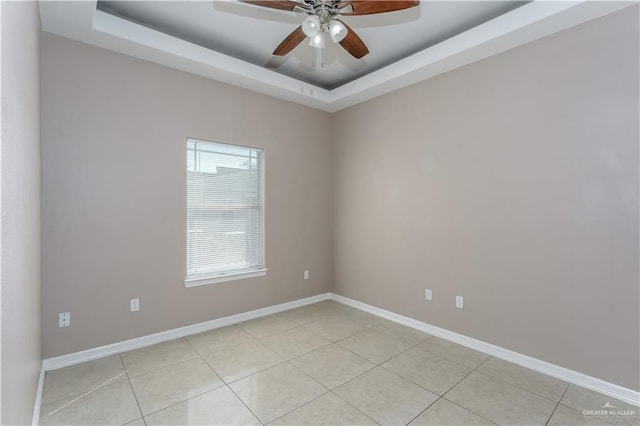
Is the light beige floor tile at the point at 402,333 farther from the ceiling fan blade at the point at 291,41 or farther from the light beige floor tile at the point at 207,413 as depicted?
the ceiling fan blade at the point at 291,41

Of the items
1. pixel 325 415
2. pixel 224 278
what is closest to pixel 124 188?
pixel 224 278

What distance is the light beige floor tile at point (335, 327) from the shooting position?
10.5ft

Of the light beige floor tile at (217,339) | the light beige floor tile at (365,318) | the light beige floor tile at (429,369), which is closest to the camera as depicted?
the light beige floor tile at (429,369)

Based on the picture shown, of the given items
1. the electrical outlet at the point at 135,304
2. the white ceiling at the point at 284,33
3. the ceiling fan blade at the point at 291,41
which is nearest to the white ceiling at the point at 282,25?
the white ceiling at the point at 284,33

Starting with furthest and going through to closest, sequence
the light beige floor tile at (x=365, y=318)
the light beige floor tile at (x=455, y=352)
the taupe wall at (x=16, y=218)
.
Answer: the light beige floor tile at (x=365, y=318) < the light beige floor tile at (x=455, y=352) < the taupe wall at (x=16, y=218)

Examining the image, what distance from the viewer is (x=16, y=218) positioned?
1300 millimetres

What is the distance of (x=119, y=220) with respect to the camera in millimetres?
2787

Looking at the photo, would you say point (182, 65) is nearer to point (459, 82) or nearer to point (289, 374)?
point (459, 82)

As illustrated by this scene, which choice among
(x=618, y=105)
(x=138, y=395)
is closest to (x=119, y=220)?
(x=138, y=395)

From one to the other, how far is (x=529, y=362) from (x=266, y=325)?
255 cm

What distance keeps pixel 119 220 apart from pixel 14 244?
1645 mm

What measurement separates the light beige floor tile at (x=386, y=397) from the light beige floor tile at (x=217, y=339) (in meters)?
1.26

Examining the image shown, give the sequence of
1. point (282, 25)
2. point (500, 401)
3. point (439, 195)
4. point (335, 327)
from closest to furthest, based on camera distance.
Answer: point (500, 401) → point (282, 25) → point (439, 195) → point (335, 327)

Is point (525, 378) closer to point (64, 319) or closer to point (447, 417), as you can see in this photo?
point (447, 417)
